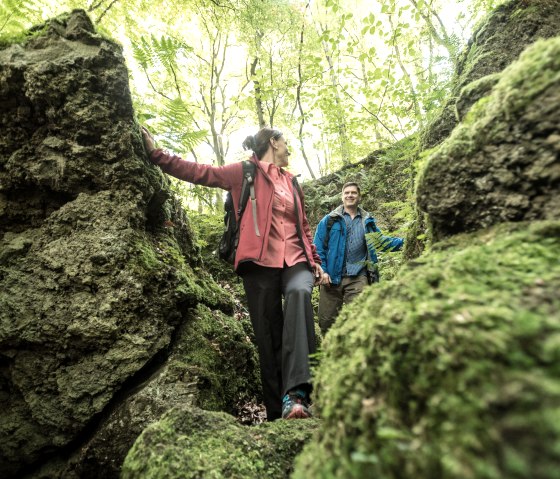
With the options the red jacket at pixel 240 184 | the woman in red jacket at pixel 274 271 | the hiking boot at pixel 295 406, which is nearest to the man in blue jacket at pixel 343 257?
the woman in red jacket at pixel 274 271

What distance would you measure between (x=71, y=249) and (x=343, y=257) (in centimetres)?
423

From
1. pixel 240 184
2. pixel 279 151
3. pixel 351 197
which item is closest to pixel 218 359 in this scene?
pixel 240 184

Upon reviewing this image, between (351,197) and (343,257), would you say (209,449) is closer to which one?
(343,257)

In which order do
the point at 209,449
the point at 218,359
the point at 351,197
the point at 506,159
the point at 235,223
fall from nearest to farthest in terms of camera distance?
the point at 506,159 → the point at 209,449 → the point at 218,359 → the point at 235,223 → the point at 351,197

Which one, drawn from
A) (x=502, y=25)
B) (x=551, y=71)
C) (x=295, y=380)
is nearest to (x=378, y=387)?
(x=551, y=71)

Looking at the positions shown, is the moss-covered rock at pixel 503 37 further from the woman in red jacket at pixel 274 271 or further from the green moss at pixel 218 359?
the green moss at pixel 218 359

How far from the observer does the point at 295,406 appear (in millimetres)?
2984

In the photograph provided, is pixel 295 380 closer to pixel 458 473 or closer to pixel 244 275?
pixel 244 275

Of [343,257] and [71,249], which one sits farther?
[343,257]

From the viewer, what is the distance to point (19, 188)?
11.4ft

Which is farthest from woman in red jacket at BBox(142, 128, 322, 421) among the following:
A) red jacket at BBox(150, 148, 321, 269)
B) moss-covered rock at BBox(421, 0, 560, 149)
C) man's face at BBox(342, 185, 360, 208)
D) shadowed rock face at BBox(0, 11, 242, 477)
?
man's face at BBox(342, 185, 360, 208)

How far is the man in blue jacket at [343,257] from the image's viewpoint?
585 cm

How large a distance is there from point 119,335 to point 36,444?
3.57 ft

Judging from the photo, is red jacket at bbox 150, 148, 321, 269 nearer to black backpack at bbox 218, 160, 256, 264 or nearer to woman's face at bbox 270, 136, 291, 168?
black backpack at bbox 218, 160, 256, 264
